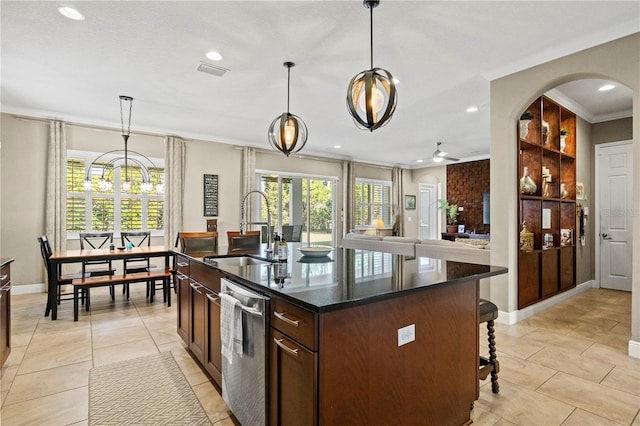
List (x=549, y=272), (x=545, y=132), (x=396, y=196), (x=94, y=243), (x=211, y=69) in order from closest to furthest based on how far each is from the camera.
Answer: (x=211, y=69)
(x=549, y=272)
(x=545, y=132)
(x=94, y=243)
(x=396, y=196)

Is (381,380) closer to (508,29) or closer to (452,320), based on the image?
(452,320)

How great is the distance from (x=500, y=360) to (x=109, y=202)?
633 cm

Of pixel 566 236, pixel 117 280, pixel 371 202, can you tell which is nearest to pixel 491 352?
pixel 566 236

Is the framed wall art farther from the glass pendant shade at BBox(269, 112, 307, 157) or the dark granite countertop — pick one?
Result: the dark granite countertop

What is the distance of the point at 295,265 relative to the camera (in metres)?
2.23

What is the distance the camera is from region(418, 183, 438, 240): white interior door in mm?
10711

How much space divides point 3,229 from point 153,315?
3.06m

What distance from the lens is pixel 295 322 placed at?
138 centimetres

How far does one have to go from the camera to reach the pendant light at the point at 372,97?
2105 millimetres

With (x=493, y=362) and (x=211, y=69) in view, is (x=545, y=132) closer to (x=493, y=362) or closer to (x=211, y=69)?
(x=493, y=362)

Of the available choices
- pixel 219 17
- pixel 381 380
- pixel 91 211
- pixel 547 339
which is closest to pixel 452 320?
pixel 381 380

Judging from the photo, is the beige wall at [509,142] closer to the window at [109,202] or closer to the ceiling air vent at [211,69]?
the ceiling air vent at [211,69]

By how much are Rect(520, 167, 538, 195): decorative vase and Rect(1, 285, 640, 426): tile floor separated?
151 centimetres

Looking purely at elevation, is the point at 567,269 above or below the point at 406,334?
below
